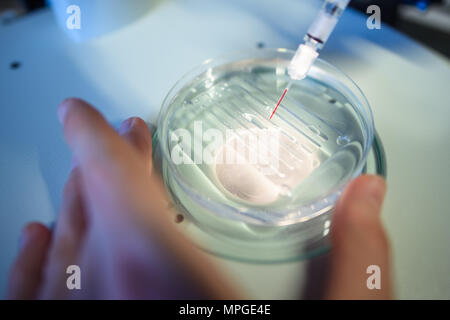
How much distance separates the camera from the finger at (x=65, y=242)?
444 millimetres

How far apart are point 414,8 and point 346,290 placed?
107 centimetres

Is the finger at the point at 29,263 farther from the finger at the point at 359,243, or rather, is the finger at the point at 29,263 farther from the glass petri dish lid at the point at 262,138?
the finger at the point at 359,243

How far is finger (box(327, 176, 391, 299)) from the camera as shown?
Answer: 1.42 ft

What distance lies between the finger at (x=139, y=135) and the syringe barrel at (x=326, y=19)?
33 centimetres

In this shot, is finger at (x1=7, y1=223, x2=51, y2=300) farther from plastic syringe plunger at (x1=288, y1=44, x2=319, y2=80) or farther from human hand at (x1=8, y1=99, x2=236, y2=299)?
plastic syringe plunger at (x1=288, y1=44, x2=319, y2=80)

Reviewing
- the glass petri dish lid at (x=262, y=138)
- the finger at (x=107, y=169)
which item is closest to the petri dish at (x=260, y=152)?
the glass petri dish lid at (x=262, y=138)

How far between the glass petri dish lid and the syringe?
65 mm

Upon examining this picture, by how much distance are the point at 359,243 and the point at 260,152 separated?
8.2 inches

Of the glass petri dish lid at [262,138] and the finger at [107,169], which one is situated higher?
the glass petri dish lid at [262,138]

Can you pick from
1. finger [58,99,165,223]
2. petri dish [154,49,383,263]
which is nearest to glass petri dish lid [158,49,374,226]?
petri dish [154,49,383,263]

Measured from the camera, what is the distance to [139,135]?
57cm

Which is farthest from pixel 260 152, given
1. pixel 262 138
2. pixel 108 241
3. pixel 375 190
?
pixel 108 241

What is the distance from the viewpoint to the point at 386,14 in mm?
1010
